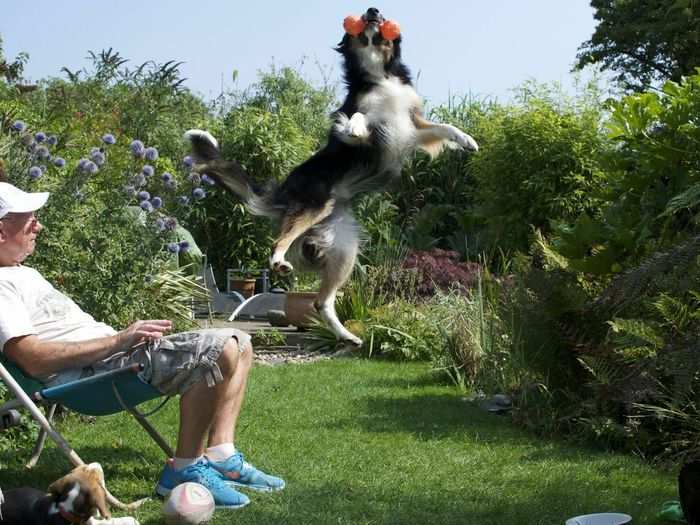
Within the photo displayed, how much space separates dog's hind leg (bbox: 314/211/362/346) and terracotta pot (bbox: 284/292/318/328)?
405 cm

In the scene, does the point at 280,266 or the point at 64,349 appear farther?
the point at 280,266

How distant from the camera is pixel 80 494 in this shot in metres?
2.46

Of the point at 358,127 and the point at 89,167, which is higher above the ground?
the point at 358,127

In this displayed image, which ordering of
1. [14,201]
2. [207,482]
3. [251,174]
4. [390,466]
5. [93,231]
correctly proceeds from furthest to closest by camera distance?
[251,174]
[93,231]
[390,466]
[207,482]
[14,201]

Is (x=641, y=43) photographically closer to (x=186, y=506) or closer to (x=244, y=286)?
(x=244, y=286)

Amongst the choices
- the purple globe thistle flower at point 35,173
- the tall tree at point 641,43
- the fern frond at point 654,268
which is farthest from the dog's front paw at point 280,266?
the tall tree at point 641,43

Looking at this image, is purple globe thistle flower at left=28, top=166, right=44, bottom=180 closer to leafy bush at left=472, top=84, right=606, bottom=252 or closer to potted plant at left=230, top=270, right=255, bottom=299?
leafy bush at left=472, top=84, right=606, bottom=252

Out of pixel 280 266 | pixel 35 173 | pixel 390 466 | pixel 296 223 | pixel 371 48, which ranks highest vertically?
pixel 371 48

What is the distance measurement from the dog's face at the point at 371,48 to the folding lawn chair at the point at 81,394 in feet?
4.63

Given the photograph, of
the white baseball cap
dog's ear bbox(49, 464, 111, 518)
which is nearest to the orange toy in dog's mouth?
the white baseball cap

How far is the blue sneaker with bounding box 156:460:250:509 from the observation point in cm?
320

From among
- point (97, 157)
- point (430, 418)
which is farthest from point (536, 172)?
point (97, 157)

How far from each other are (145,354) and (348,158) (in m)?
1.13

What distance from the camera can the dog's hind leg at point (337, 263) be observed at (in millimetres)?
3918
